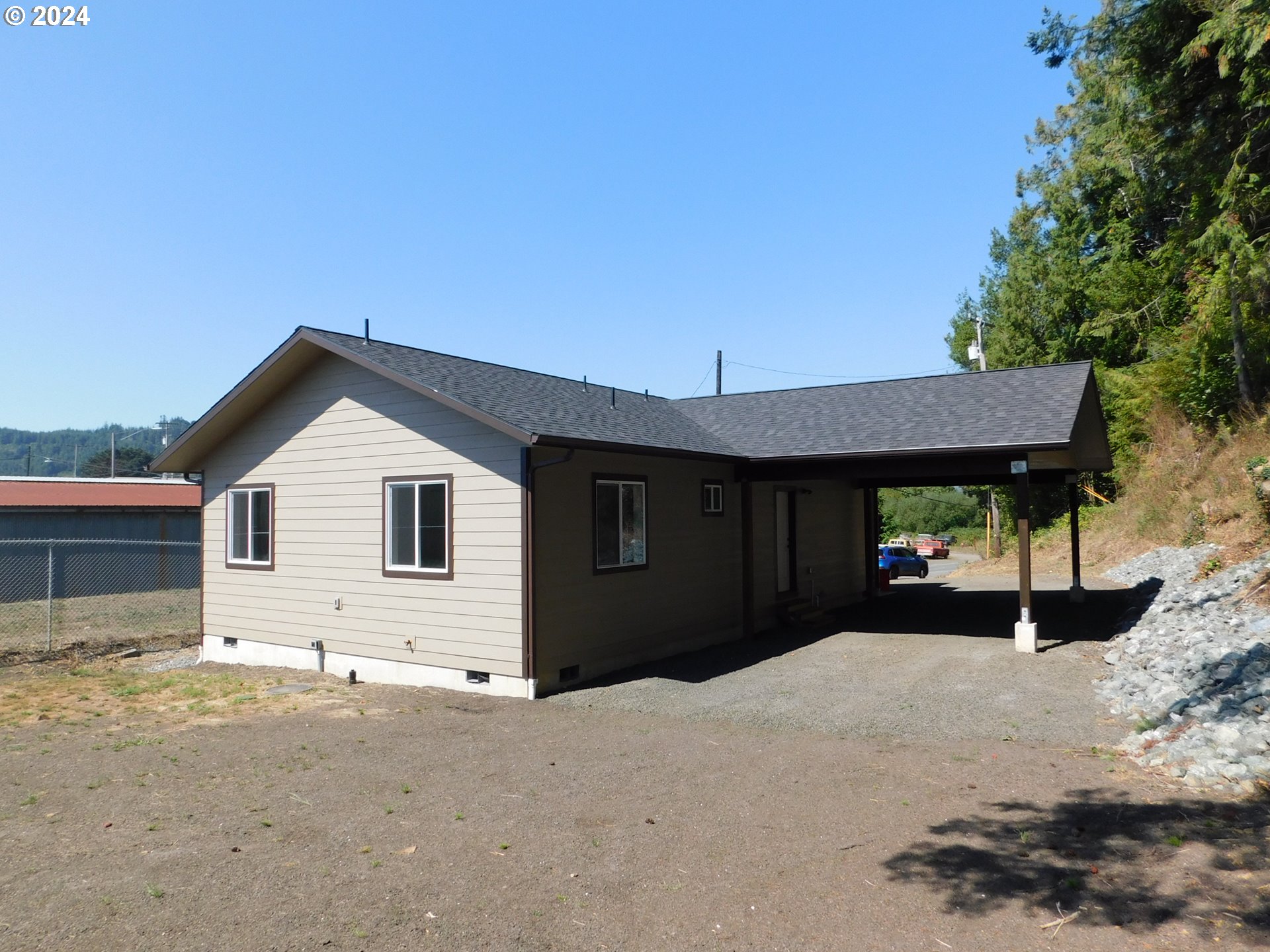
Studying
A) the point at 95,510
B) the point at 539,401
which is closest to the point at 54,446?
the point at 95,510

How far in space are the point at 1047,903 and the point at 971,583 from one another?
72.9 feet

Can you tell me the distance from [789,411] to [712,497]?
11.8 feet

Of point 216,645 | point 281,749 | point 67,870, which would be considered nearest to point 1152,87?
point 281,749

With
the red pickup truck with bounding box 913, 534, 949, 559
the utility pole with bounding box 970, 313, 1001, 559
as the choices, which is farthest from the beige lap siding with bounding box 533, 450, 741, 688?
the red pickup truck with bounding box 913, 534, 949, 559

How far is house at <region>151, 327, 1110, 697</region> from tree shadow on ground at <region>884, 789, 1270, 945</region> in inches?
223

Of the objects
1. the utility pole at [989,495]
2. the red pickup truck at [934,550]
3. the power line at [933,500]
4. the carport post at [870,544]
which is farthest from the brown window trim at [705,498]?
the power line at [933,500]

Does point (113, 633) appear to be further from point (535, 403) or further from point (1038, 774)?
point (1038, 774)

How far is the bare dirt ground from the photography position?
13.9 feet

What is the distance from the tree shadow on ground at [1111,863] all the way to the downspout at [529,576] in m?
5.32

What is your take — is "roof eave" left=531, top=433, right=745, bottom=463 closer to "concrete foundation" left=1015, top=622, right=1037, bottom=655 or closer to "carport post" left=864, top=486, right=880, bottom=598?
"concrete foundation" left=1015, top=622, right=1037, bottom=655

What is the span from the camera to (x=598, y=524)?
1108cm

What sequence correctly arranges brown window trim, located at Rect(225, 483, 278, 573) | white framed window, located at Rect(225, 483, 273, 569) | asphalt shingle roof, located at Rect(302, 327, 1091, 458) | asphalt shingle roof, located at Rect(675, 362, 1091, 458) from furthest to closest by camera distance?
white framed window, located at Rect(225, 483, 273, 569) < brown window trim, located at Rect(225, 483, 278, 573) < asphalt shingle roof, located at Rect(675, 362, 1091, 458) < asphalt shingle roof, located at Rect(302, 327, 1091, 458)

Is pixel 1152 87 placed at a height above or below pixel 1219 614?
above

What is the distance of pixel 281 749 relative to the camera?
789 cm
